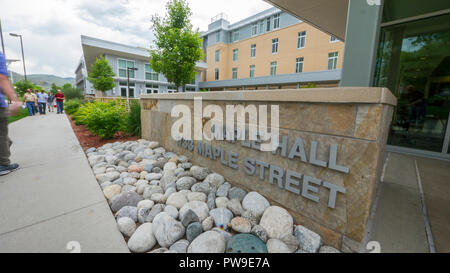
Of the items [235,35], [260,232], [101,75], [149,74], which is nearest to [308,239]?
[260,232]

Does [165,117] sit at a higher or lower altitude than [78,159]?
higher

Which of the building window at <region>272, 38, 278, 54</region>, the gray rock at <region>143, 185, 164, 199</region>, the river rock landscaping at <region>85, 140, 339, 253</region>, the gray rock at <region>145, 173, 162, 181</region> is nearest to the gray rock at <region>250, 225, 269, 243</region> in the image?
the river rock landscaping at <region>85, 140, 339, 253</region>

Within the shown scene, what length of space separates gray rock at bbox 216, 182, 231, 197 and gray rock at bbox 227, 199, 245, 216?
224 mm

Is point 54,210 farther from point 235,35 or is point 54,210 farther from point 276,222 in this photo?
point 235,35

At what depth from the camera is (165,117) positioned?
4355 mm

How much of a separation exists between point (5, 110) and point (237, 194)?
12.7 feet

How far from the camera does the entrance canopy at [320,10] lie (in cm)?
516

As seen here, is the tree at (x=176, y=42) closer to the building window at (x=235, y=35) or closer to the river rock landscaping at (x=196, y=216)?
the river rock landscaping at (x=196, y=216)

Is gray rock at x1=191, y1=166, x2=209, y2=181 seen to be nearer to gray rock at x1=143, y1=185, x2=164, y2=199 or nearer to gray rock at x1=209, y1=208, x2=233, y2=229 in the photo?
gray rock at x1=143, y1=185, x2=164, y2=199
